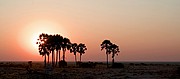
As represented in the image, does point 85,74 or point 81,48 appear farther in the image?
point 81,48

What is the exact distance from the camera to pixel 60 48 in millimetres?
123000

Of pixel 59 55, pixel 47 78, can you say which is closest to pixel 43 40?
pixel 59 55

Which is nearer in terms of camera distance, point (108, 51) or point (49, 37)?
point (49, 37)

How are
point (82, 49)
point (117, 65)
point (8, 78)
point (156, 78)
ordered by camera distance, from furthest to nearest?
1. point (82, 49)
2. point (117, 65)
3. point (156, 78)
4. point (8, 78)

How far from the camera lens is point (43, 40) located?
385 feet

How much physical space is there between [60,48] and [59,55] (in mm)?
5315

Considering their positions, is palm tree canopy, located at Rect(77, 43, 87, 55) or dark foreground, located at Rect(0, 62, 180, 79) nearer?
dark foreground, located at Rect(0, 62, 180, 79)

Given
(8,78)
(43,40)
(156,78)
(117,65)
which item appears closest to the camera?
A: (8,78)

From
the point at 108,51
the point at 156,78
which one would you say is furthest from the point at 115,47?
the point at 156,78

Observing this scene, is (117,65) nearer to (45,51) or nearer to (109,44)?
(109,44)

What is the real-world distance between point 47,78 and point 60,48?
67.1 metres

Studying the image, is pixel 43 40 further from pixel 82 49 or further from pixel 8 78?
pixel 8 78

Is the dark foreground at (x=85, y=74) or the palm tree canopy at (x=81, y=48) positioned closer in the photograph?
the dark foreground at (x=85, y=74)

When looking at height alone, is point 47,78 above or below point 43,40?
below
